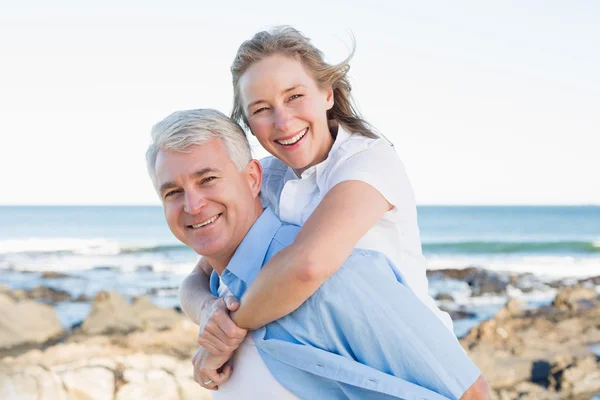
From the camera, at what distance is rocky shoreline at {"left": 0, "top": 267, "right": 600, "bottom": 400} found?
5645mm

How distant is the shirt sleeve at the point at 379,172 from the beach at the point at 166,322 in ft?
12.1

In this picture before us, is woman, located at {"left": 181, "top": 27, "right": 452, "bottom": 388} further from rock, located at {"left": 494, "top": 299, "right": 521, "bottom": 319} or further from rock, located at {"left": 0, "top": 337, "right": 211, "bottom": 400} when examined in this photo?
rock, located at {"left": 494, "top": 299, "right": 521, "bottom": 319}

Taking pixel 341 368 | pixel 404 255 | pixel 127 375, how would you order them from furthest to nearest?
pixel 127 375
pixel 404 255
pixel 341 368

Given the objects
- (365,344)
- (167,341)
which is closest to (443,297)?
(167,341)

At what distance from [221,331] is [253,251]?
0.95 ft

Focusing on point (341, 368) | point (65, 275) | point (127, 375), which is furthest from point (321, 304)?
point (65, 275)

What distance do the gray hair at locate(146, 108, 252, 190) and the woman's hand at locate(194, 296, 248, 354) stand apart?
49 cm

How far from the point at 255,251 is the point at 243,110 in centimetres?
83

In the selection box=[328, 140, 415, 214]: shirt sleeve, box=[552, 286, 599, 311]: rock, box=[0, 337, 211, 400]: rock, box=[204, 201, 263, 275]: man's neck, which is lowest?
box=[552, 286, 599, 311]: rock

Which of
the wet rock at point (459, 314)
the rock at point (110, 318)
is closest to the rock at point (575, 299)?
the wet rock at point (459, 314)

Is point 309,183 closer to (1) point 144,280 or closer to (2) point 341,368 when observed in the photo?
(2) point 341,368

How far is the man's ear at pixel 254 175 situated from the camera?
98.2 inches

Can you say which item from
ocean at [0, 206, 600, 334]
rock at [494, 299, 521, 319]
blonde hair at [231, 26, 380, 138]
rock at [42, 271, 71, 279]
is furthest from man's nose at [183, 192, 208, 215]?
rock at [42, 271, 71, 279]

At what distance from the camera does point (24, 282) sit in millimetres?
17750
